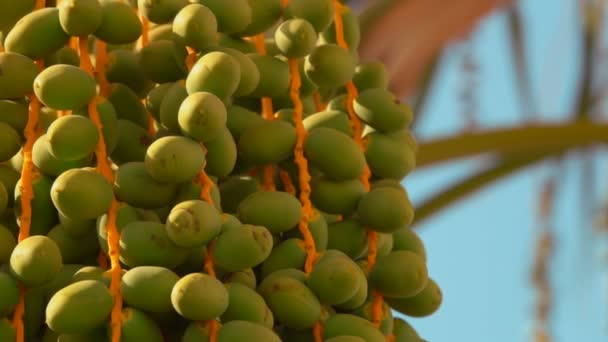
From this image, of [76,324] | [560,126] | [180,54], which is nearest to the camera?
[76,324]

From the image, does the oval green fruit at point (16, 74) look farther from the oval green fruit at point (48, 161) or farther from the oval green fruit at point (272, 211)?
the oval green fruit at point (272, 211)

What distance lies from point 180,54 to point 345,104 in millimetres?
121

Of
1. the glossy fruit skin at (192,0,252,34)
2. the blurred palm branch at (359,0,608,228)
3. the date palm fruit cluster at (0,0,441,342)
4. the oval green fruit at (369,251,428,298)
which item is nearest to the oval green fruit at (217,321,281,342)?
the date palm fruit cluster at (0,0,441,342)

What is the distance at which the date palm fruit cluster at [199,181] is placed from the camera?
23.6 inches

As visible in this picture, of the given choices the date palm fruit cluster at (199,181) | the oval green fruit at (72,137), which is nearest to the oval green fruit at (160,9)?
the date palm fruit cluster at (199,181)

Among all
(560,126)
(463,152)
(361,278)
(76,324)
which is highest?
(560,126)

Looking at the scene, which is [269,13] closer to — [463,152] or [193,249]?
[193,249]

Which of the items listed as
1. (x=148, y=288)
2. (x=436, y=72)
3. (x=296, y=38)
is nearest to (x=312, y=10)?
(x=296, y=38)

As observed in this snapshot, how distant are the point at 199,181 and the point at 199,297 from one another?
9cm

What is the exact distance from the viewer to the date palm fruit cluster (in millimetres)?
600

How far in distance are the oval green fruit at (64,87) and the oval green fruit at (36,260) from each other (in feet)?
0.28

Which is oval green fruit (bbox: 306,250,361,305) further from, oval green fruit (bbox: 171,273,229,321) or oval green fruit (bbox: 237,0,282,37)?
oval green fruit (bbox: 237,0,282,37)

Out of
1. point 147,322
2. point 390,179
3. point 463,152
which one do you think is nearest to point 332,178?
point 390,179

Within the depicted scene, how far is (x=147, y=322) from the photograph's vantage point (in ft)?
1.95
